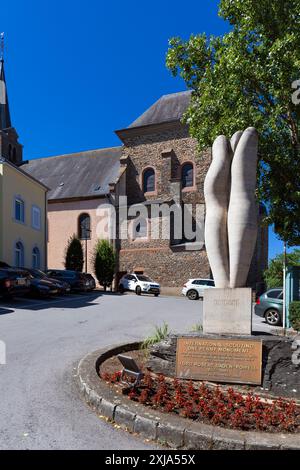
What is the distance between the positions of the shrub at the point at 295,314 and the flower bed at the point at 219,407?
7.60m

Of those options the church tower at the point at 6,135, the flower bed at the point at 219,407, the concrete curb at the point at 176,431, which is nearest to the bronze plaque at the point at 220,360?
the flower bed at the point at 219,407

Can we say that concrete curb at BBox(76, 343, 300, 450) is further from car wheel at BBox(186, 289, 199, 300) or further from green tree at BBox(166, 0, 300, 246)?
car wheel at BBox(186, 289, 199, 300)

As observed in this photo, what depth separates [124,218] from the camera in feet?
111

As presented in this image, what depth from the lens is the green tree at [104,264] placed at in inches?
1236

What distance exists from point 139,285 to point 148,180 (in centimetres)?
1138

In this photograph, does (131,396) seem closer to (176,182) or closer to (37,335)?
(37,335)

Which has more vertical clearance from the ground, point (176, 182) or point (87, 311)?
point (176, 182)

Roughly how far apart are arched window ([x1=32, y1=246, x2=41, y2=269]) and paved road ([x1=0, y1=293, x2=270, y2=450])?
45.7ft

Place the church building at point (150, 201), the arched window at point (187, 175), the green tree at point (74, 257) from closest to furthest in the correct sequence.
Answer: the church building at point (150, 201), the green tree at point (74, 257), the arched window at point (187, 175)

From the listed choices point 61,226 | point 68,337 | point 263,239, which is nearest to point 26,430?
point 68,337

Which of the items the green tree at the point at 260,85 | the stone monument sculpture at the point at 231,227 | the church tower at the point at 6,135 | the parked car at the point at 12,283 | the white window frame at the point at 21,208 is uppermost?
→ the church tower at the point at 6,135

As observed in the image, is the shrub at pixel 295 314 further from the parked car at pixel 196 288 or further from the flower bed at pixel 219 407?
the parked car at pixel 196 288

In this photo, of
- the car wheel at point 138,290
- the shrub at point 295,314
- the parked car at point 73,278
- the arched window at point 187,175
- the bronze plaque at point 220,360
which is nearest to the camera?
the bronze plaque at point 220,360
